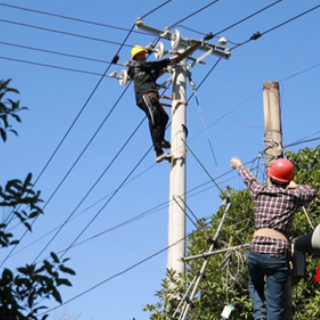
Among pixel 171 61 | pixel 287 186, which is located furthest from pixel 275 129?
pixel 171 61

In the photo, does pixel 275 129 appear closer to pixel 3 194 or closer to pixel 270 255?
pixel 270 255

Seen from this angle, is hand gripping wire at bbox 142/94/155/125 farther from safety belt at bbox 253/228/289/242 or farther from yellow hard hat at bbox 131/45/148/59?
safety belt at bbox 253/228/289/242

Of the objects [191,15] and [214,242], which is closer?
[214,242]

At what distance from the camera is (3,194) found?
4207 mm

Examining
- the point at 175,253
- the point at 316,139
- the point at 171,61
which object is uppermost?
the point at 171,61

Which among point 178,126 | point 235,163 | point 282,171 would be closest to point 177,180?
point 178,126

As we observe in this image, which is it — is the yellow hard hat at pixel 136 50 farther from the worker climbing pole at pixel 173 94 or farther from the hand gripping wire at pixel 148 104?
the hand gripping wire at pixel 148 104

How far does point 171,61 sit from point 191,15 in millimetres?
1154

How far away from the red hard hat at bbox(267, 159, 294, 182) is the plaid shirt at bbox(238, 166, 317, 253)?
12cm

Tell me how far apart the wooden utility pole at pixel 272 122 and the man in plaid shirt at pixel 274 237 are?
Answer: 3.18ft

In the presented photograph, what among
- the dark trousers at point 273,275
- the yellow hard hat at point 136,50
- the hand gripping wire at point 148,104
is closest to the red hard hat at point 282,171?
the dark trousers at point 273,275

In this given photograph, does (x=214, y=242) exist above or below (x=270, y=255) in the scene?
above

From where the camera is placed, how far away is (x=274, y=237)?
22.4 ft

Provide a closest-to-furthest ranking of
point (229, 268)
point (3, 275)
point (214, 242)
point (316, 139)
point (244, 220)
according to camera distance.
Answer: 1. point (3, 275)
2. point (214, 242)
3. point (229, 268)
4. point (244, 220)
5. point (316, 139)
